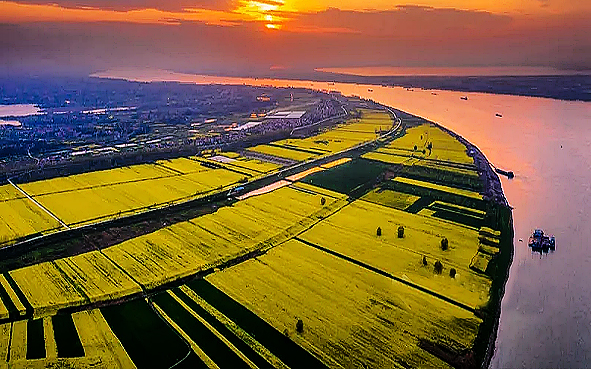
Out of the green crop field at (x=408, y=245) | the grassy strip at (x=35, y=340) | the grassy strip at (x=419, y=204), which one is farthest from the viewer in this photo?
the grassy strip at (x=419, y=204)

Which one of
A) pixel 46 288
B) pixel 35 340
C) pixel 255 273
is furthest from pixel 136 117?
pixel 35 340

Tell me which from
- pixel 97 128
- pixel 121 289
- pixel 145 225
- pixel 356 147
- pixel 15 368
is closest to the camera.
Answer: pixel 15 368

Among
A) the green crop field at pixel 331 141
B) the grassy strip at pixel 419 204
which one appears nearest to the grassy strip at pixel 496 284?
the grassy strip at pixel 419 204

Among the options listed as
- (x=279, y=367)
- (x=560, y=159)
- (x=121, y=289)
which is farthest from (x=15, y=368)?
(x=560, y=159)

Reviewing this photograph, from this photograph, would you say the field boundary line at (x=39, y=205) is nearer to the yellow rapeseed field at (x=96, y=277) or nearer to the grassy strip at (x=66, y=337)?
the yellow rapeseed field at (x=96, y=277)

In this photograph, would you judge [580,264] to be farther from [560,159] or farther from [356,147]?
[356,147]

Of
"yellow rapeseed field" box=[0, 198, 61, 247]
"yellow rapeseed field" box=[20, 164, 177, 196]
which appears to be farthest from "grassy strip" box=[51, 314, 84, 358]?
"yellow rapeseed field" box=[20, 164, 177, 196]
